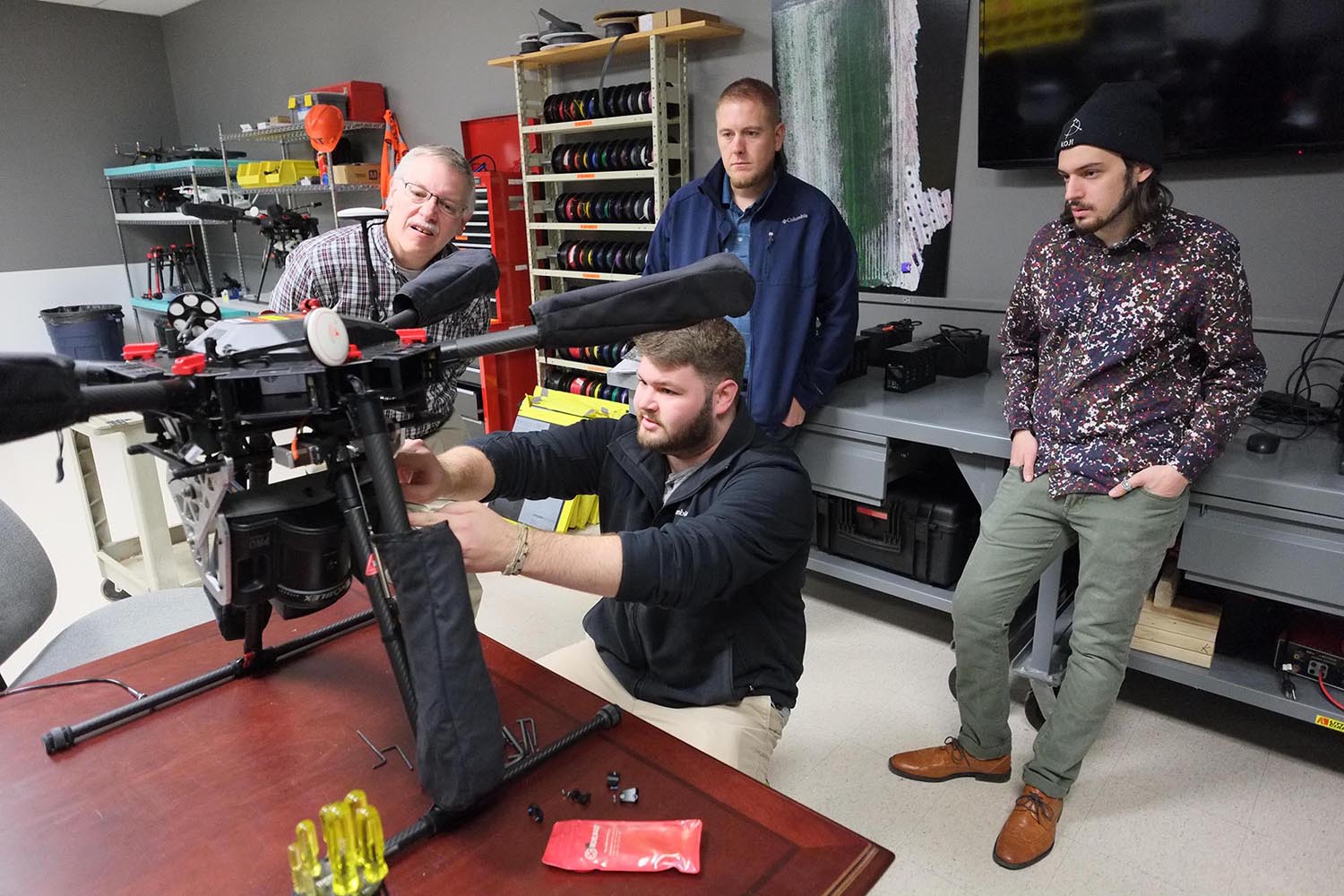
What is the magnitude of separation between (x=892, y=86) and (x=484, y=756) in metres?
3.05

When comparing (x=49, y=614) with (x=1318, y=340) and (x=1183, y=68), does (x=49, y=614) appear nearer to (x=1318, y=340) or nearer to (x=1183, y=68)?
(x=1183, y=68)

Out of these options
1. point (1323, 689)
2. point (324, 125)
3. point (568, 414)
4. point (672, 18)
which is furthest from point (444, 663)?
point (324, 125)

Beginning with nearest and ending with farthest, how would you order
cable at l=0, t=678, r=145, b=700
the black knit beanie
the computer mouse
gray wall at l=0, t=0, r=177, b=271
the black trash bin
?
cable at l=0, t=678, r=145, b=700
the black knit beanie
the computer mouse
the black trash bin
gray wall at l=0, t=0, r=177, b=271

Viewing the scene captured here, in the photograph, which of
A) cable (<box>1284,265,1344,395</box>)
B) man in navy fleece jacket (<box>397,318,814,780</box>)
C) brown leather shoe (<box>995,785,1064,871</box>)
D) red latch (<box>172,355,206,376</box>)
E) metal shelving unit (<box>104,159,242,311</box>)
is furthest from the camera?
metal shelving unit (<box>104,159,242,311</box>)

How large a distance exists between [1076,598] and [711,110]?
2.76 m

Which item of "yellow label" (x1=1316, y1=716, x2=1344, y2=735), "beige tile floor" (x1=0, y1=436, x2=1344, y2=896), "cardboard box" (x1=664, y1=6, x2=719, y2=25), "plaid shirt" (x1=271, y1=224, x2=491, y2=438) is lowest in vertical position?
"beige tile floor" (x1=0, y1=436, x2=1344, y2=896)

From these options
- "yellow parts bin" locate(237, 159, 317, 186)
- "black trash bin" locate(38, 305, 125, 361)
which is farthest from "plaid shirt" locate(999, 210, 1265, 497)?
"black trash bin" locate(38, 305, 125, 361)

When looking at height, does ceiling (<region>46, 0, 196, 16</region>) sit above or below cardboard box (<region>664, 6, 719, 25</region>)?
above

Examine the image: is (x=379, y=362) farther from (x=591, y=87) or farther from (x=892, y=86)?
(x=591, y=87)

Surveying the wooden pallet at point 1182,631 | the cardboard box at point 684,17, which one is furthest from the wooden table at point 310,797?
the cardboard box at point 684,17

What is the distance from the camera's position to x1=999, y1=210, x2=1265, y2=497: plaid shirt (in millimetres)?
1779

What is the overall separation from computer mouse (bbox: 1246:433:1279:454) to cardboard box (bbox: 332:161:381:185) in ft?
16.6

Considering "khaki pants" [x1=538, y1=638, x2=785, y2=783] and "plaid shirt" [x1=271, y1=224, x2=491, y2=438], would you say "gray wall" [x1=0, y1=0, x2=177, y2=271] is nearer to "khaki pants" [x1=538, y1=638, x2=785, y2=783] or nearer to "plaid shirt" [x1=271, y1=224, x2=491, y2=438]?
"plaid shirt" [x1=271, y1=224, x2=491, y2=438]

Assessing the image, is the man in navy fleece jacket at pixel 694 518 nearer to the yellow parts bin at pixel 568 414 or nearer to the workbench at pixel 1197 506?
the workbench at pixel 1197 506
